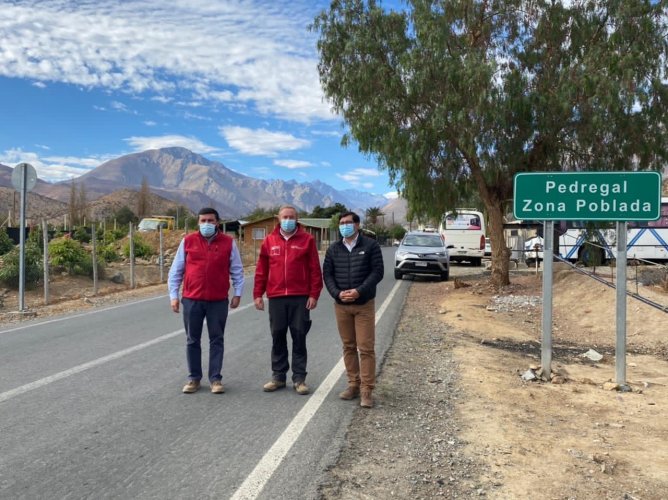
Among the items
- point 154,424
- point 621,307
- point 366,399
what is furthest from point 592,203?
point 154,424

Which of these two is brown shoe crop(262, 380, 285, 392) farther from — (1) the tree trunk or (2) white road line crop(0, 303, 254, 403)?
(1) the tree trunk

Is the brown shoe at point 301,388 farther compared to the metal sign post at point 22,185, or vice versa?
the metal sign post at point 22,185

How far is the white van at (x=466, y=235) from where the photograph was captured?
88.9ft

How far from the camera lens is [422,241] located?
67.5ft

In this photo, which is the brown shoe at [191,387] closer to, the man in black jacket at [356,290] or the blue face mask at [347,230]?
the man in black jacket at [356,290]

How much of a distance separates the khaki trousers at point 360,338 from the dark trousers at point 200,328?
124 cm

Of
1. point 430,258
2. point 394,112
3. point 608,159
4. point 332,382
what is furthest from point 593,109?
point 332,382

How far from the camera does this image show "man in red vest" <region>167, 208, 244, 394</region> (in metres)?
5.73

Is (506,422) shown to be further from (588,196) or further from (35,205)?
(35,205)

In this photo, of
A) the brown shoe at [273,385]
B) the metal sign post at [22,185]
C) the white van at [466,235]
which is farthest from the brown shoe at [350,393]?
the white van at [466,235]

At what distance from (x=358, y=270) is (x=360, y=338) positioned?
0.62 metres

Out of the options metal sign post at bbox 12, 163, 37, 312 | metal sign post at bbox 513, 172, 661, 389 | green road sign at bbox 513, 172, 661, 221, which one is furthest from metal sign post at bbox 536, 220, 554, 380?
metal sign post at bbox 12, 163, 37, 312

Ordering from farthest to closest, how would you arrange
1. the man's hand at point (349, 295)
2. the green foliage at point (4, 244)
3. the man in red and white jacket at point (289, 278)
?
the green foliage at point (4, 244)
the man in red and white jacket at point (289, 278)
the man's hand at point (349, 295)

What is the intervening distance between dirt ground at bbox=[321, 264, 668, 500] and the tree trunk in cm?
688
